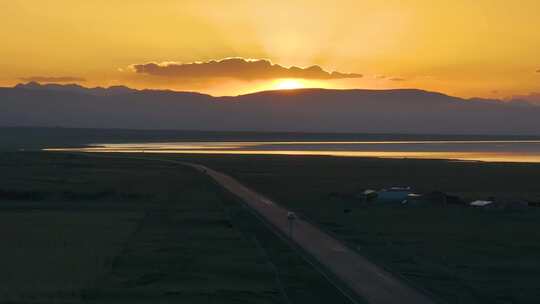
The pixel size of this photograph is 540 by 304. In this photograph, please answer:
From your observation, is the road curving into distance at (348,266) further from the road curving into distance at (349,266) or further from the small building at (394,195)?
the small building at (394,195)

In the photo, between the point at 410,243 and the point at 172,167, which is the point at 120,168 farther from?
the point at 410,243

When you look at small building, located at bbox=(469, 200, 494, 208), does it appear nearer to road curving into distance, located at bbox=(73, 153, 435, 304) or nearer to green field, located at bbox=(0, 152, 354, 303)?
road curving into distance, located at bbox=(73, 153, 435, 304)

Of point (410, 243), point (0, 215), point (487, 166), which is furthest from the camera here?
point (487, 166)

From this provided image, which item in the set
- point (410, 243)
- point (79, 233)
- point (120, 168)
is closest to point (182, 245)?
point (79, 233)

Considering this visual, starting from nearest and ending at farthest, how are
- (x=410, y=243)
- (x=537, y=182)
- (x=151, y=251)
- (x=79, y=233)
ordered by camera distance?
(x=151, y=251) < (x=410, y=243) < (x=79, y=233) < (x=537, y=182)

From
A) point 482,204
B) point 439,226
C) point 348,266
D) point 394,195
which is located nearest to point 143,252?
point 348,266

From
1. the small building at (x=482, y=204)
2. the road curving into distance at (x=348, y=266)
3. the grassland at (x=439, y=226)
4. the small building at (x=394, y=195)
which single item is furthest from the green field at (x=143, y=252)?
the small building at (x=482, y=204)

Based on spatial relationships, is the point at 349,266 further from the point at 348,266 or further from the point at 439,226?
the point at 439,226
